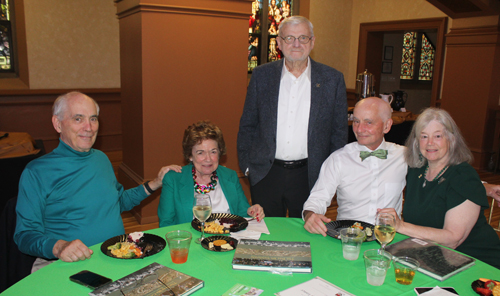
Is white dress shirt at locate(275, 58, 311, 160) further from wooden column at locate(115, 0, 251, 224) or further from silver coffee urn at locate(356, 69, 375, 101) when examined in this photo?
silver coffee urn at locate(356, 69, 375, 101)

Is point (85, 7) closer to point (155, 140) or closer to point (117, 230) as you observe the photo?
point (155, 140)

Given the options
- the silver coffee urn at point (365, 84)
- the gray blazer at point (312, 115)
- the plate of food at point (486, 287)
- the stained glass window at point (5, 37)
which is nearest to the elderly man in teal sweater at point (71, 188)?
the gray blazer at point (312, 115)

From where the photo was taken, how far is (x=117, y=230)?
2090 millimetres

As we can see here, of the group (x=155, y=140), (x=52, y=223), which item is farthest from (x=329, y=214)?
(x=52, y=223)

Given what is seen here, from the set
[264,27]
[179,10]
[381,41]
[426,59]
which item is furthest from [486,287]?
[426,59]

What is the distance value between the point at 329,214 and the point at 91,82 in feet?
16.0

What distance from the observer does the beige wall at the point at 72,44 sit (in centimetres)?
648

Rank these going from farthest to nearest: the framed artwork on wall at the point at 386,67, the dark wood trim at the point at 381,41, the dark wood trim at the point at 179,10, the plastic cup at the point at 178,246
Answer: the framed artwork on wall at the point at 386,67 → the dark wood trim at the point at 381,41 → the dark wood trim at the point at 179,10 → the plastic cup at the point at 178,246

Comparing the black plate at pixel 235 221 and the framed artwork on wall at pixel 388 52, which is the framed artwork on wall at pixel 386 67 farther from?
the black plate at pixel 235 221

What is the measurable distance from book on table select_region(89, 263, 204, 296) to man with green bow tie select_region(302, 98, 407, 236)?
3.25ft

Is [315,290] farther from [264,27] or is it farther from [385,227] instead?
[264,27]

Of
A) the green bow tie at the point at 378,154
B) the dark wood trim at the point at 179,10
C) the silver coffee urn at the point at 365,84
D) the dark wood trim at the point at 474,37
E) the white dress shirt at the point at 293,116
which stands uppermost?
the dark wood trim at the point at 474,37

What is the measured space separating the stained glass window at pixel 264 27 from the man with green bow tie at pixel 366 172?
5855 mm

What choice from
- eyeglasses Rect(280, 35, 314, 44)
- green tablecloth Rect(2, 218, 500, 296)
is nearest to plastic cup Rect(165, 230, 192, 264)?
green tablecloth Rect(2, 218, 500, 296)
